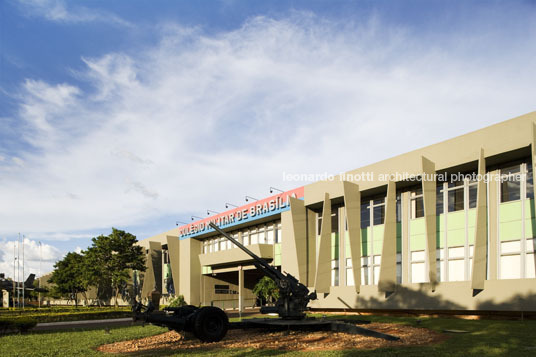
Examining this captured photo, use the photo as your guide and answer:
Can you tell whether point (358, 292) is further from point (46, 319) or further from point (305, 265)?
point (46, 319)

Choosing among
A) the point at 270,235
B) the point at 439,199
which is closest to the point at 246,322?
the point at 439,199

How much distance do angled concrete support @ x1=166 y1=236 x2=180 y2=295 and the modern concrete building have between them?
15600mm

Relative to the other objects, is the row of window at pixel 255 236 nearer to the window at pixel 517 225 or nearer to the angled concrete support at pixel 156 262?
the angled concrete support at pixel 156 262

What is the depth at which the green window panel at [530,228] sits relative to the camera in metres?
25.7

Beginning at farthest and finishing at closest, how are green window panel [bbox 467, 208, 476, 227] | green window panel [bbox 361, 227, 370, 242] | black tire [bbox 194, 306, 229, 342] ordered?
green window panel [bbox 361, 227, 370, 242]
green window panel [bbox 467, 208, 476, 227]
black tire [bbox 194, 306, 229, 342]

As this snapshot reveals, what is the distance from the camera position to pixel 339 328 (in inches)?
698

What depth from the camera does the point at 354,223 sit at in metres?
34.3

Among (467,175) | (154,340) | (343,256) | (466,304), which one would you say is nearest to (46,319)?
(154,340)

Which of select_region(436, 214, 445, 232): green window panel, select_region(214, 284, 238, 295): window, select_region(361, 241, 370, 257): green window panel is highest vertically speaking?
select_region(436, 214, 445, 232): green window panel

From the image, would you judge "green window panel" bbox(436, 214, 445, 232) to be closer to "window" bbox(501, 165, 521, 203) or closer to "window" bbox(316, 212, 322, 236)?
"window" bbox(501, 165, 521, 203)

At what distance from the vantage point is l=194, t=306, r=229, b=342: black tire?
1652 cm

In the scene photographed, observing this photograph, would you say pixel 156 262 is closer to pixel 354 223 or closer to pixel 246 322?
pixel 354 223

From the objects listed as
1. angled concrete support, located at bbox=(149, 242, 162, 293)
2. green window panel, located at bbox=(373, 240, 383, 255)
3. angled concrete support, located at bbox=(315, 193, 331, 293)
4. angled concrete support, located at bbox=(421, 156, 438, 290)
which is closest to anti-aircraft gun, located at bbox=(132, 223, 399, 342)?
angled concrete support, located at bbox=(421, 156, 438, 290)

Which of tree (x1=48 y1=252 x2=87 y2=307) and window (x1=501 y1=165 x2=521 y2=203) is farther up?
window (x1=501 y1=165 x2=521 y2=203)
